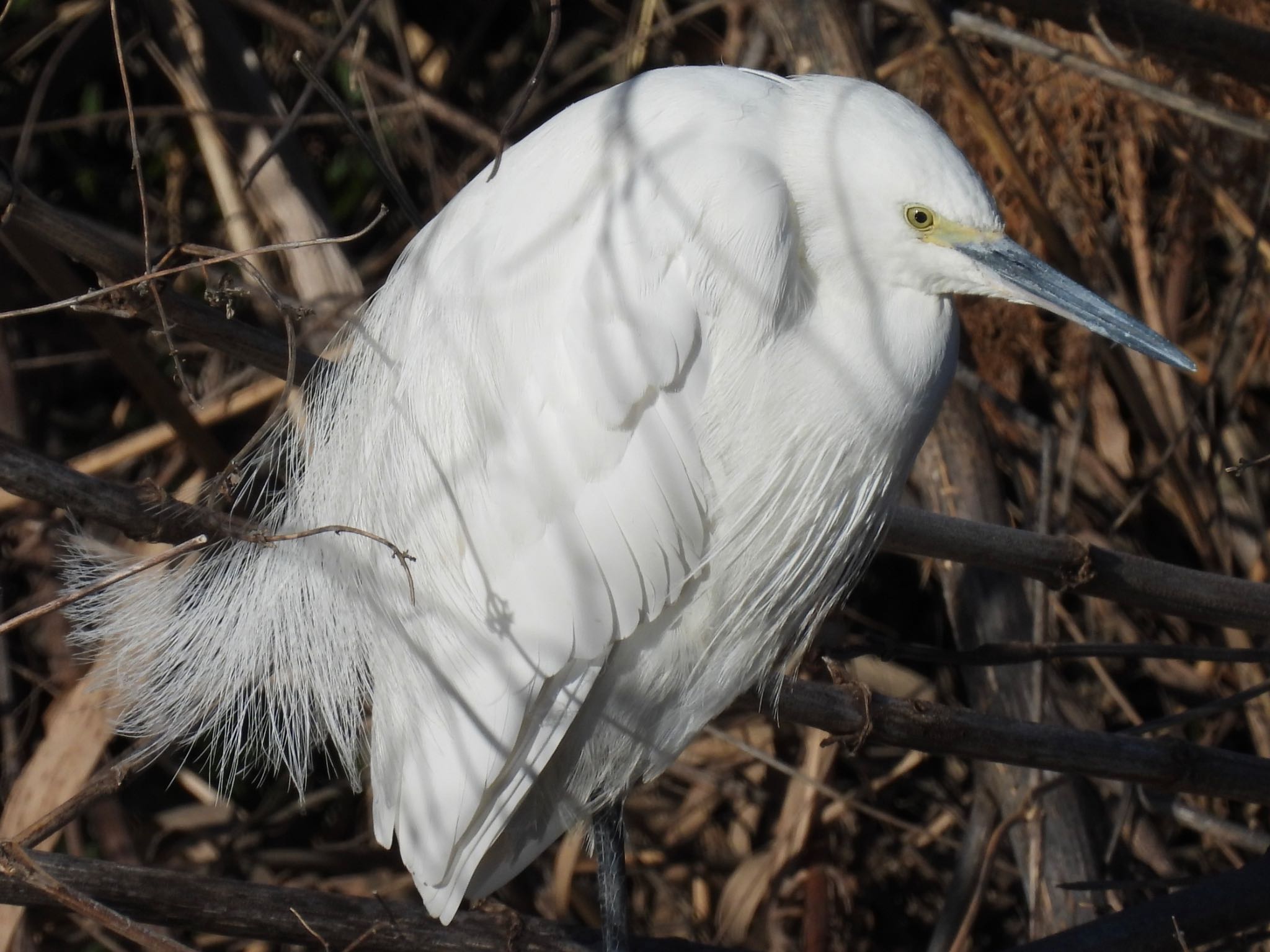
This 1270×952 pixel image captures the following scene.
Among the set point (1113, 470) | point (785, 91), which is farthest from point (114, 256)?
point (1113, 470)

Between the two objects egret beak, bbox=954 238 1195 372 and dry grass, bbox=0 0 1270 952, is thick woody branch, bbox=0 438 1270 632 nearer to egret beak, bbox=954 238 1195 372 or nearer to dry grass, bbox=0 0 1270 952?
egret beak, bbox=954 238 1195 372

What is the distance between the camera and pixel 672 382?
1342 mm

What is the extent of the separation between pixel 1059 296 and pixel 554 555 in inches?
23.2

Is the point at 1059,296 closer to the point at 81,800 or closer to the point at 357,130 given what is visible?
the point at 357,130

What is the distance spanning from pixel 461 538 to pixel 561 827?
0.43m

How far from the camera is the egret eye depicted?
1243 mm

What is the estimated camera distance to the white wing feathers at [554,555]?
132 centimetres

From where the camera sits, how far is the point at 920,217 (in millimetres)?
1256

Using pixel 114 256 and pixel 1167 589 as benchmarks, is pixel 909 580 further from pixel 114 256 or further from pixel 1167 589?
pixel 114 256

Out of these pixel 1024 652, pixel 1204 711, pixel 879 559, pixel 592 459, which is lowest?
pixel 879 559

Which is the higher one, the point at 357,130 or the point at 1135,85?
the point at 357,130

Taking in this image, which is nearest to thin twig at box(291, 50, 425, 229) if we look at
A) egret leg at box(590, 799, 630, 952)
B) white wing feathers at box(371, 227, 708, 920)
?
white wing feathers at box(371, 227, 708, 920)

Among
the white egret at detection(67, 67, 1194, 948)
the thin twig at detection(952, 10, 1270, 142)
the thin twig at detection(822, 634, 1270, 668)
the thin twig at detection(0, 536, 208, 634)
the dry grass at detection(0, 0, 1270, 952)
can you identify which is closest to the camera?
the thin twig at detection(0, 536, 208, 634)

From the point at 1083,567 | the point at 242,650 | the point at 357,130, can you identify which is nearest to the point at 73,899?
the point at 242,650
